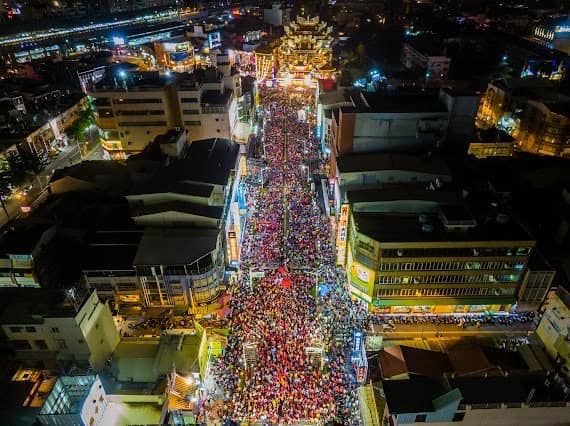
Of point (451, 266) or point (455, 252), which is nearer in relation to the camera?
point (455, 252)

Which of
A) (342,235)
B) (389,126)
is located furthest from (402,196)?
(389,126)

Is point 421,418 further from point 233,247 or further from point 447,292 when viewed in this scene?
point 233,247

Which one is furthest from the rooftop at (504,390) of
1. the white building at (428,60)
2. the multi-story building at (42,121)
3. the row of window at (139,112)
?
the white building at (428,60)

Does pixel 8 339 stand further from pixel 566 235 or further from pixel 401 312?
pixel 566 235

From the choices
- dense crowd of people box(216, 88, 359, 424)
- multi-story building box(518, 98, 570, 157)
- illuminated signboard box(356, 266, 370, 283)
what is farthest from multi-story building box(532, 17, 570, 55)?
illuminated signboard box(356, 266, 370, 283)

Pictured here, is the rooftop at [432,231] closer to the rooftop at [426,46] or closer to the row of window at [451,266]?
the row of window at [451,266]

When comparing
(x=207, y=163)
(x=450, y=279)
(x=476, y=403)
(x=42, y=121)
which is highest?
(x=207, y=163)
